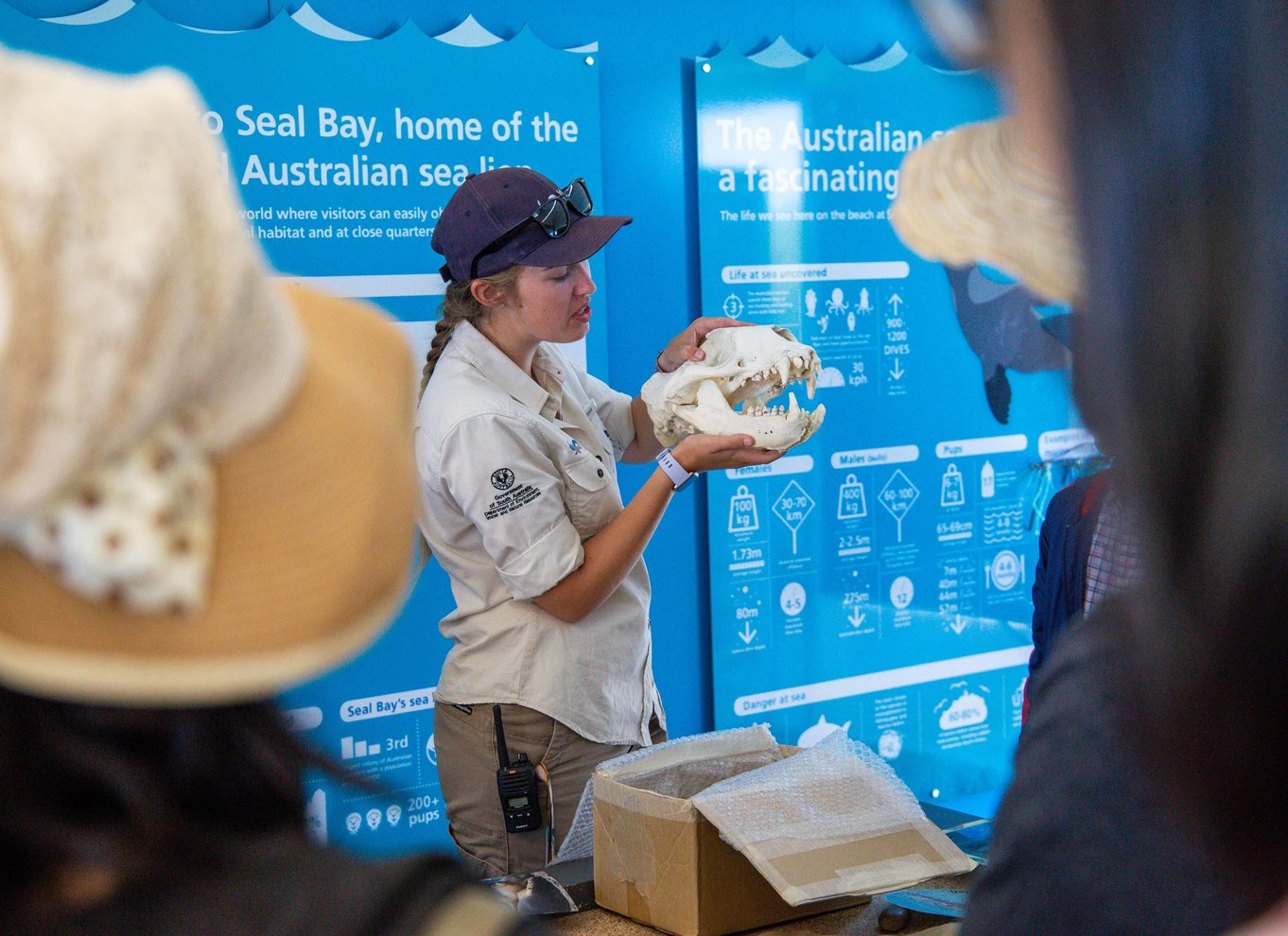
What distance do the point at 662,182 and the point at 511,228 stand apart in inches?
54.4

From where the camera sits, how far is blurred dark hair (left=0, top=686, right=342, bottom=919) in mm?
556

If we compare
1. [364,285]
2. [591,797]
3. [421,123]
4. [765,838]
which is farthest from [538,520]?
[421,123]

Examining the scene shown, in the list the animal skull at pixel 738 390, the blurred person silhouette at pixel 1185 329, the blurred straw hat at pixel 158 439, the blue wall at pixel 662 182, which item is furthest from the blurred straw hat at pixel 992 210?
the blue wall at pixel 662 182

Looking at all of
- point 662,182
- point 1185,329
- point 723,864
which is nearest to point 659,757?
point 723,864

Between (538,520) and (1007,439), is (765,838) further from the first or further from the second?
(1007,439)

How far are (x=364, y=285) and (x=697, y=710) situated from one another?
1798 millimetres

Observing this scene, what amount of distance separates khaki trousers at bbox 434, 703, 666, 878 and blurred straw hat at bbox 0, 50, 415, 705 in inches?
79.2

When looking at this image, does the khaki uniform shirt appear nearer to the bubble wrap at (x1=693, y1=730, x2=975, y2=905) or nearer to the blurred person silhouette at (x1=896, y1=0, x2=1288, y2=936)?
the bubble wrap at (x1=693, y1=730, x2=975, y2=905)

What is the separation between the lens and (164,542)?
534mm

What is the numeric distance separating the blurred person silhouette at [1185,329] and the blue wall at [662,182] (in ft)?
10.4

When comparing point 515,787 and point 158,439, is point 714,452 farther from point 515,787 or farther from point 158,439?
point 158,439

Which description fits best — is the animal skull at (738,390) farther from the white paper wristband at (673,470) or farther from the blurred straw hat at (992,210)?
the blurred straw hat at (992,210)

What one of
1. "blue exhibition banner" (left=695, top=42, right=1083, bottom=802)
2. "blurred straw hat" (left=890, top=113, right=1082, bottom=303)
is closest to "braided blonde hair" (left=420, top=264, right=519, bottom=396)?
"blue exhibition banner" (left=695, top=42, right=1083, bottom=802)

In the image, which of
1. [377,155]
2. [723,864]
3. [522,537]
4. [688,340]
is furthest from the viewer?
[377,155]
